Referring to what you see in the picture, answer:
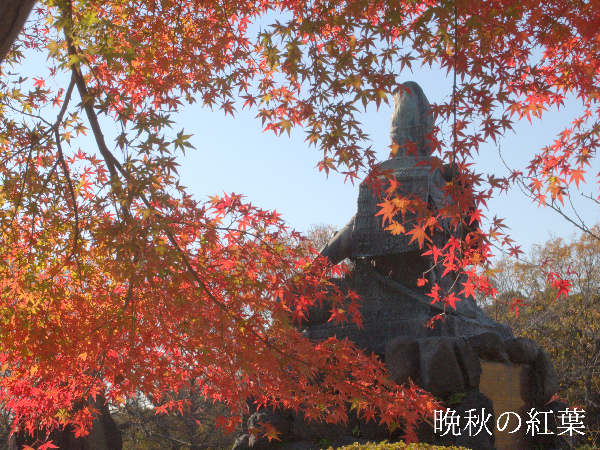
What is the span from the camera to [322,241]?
56.9ft

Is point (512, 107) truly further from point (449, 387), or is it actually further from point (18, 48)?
point (18, 48)

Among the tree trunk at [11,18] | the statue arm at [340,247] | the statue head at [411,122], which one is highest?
the statue head at [411,122]

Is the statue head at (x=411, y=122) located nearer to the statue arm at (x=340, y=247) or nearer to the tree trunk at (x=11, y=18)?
the statue arm at (x=340, y=247)

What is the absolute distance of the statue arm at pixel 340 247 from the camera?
25.5 feet

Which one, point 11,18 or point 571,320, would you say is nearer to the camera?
point 11,18

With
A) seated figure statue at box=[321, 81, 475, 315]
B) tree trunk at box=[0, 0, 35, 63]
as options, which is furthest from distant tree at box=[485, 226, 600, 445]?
tree trunk at box=[0, 0, 35, 63]

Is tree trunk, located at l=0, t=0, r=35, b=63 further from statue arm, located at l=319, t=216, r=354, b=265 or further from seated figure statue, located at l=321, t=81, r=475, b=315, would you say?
statue arm, located at l=319, t=216, r=354, b=265

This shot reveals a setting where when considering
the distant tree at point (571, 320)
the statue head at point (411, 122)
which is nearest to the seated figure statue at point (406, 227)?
the statue head at point (411, 122)

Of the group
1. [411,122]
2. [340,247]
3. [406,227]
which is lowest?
[340,247]

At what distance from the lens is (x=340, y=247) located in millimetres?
7805

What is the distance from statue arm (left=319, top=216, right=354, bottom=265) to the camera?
25.5 ft

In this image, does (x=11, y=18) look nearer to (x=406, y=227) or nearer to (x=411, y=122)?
(x=406, y=227)

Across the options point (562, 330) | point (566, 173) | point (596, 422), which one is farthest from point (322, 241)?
point (566, 173)

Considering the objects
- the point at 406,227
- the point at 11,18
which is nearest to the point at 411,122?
the point at 406,227
